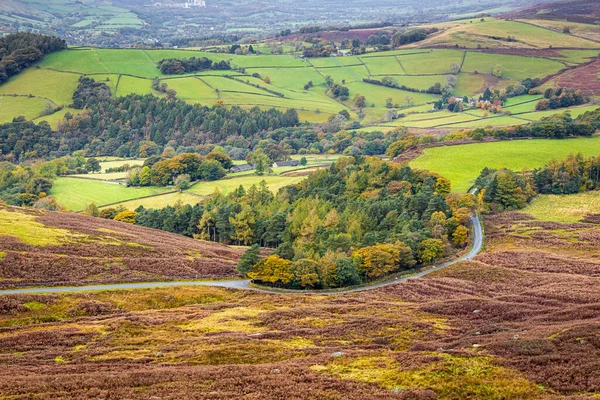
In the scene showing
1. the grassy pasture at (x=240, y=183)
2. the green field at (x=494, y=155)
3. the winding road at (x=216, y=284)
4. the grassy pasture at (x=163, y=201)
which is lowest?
the grassy pasture at (x=163, y=201)

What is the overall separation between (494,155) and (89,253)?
112562 millimetres

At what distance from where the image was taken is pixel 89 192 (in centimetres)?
15950

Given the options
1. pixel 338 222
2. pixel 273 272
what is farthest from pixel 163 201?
pixel 273 272

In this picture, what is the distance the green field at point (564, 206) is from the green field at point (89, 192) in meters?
93.4

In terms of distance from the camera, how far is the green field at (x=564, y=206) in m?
122

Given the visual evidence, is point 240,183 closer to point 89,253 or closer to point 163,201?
point 163,201

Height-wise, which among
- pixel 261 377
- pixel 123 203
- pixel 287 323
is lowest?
pixel 123 203

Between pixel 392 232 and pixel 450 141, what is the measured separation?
78.8 m

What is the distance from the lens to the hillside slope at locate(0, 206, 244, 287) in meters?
79.9

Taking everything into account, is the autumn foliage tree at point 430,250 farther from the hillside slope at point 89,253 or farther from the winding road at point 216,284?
the hillside slope at point 89,253

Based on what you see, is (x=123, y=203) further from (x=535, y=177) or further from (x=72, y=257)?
(x=535, y=177)

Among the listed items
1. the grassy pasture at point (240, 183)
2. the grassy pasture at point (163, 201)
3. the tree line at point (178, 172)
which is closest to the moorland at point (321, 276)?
the tree line at point (178, 172)

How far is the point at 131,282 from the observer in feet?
275

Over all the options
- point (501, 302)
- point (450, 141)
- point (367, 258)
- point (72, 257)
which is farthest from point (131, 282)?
point (450, 141)
